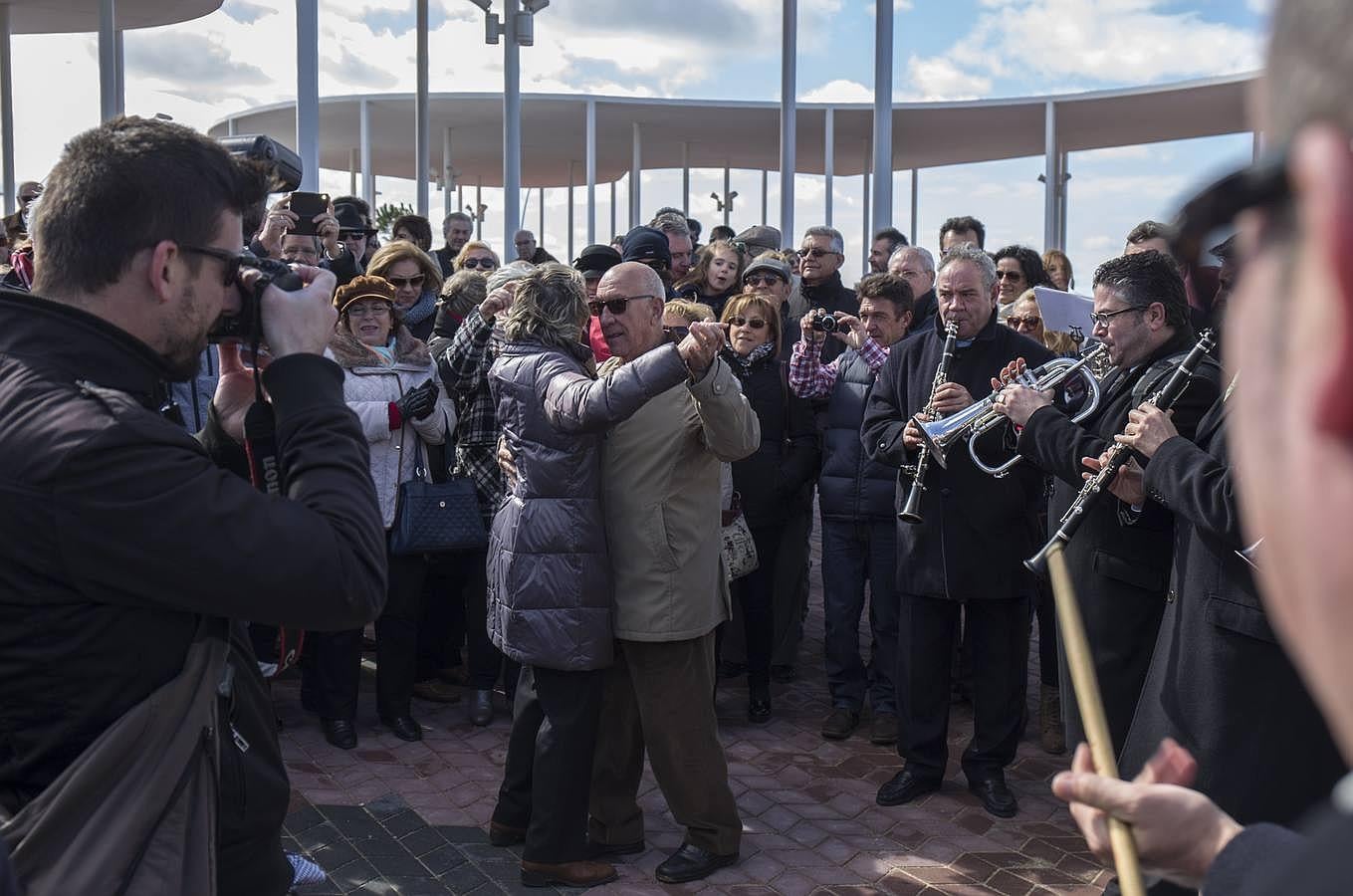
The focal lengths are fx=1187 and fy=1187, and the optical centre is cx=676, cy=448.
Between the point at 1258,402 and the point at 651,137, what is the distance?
1024 inches

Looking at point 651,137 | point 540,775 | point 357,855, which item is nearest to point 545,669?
point 540,775

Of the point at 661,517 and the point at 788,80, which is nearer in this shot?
the point at 661,517

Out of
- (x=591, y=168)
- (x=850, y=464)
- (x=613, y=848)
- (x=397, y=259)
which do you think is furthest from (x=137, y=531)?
(x=591, y=168)

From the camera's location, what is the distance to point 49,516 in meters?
1.76

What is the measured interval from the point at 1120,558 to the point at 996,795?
4.74 feet

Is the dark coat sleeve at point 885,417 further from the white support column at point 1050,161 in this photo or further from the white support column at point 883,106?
the white support column at point 1050,161

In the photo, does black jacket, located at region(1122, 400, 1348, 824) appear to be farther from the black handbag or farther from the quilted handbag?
the black handbag

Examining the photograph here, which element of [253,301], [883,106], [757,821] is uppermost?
[883,106]

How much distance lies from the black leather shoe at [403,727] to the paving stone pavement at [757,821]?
6cm

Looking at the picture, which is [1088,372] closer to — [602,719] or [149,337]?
[602,719]

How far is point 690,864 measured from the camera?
14.9 ft

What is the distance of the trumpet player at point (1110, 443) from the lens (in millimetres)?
4234

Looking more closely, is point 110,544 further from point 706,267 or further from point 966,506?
point 706,267

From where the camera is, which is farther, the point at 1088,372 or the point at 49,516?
the point at 1088,372
